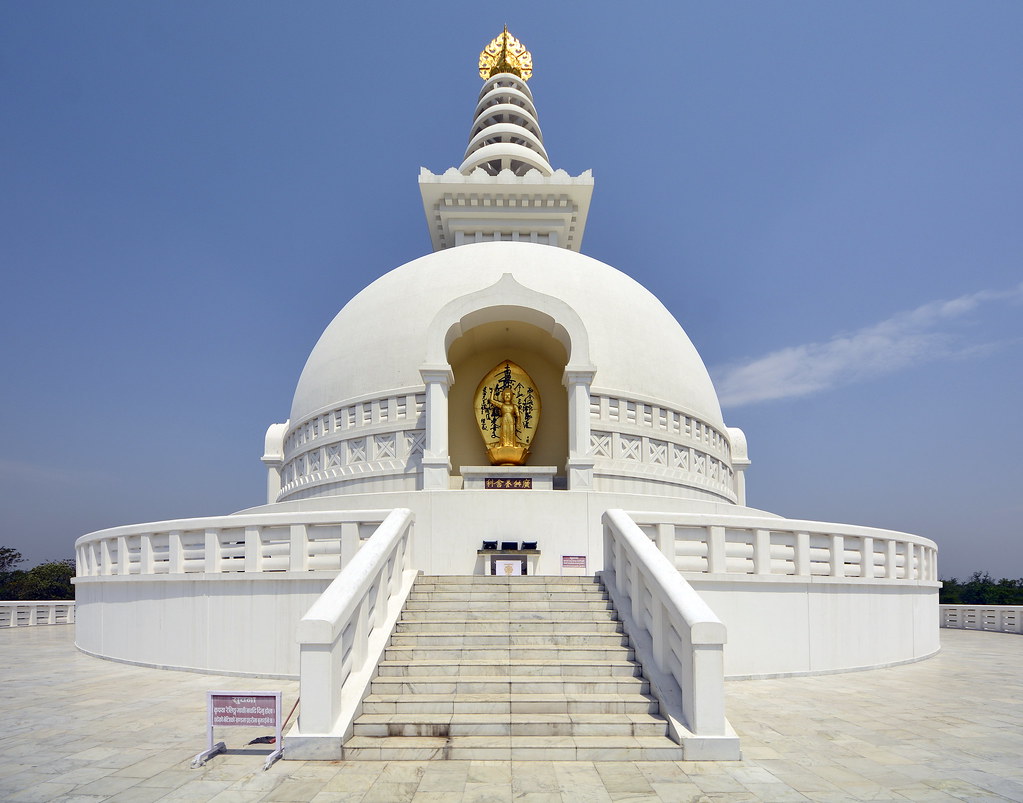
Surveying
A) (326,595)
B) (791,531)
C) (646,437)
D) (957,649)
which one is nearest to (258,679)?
(326,595)

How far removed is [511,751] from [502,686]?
49.2 inches

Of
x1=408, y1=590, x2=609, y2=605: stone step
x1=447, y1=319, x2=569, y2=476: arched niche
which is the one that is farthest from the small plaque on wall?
x1=408, y1=590, x2=609, y2=605: stone step

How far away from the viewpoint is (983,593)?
53656mm

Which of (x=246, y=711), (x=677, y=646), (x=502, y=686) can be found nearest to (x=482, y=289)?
(x=502, y=686)

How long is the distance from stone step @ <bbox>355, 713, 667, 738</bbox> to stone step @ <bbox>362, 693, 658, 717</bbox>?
0.66ft

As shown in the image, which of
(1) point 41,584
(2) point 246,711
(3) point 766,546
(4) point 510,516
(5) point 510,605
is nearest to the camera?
(2) point 246,711

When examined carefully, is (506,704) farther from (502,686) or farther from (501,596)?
(501,596)

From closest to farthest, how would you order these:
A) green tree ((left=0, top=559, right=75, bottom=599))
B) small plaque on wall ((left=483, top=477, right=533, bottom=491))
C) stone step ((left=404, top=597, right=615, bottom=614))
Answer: stone step ((left=404, top=597, right=615, bottom=614))
small plaque on wall ((left=483, top=477, right=533, bottom=491))
green tree ((left=0, top=559, right=75, bottom=599))

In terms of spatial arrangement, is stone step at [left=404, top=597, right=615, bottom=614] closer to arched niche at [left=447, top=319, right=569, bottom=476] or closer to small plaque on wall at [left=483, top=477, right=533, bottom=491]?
small plaque on wall at [left=483, top=477, right=533, bottom=491]

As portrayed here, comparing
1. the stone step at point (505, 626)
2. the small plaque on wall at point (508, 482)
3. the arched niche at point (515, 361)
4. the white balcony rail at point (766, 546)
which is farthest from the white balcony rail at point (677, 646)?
the arched niche at point (515, 361)

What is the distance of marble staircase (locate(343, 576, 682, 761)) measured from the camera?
743 cm

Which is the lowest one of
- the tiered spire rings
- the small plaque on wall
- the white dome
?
the small plaque on wall

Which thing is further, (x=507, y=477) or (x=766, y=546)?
(x=507, y=477)

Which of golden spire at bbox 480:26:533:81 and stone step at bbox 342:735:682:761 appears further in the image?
golden spire at bbox 480:26:533:81
